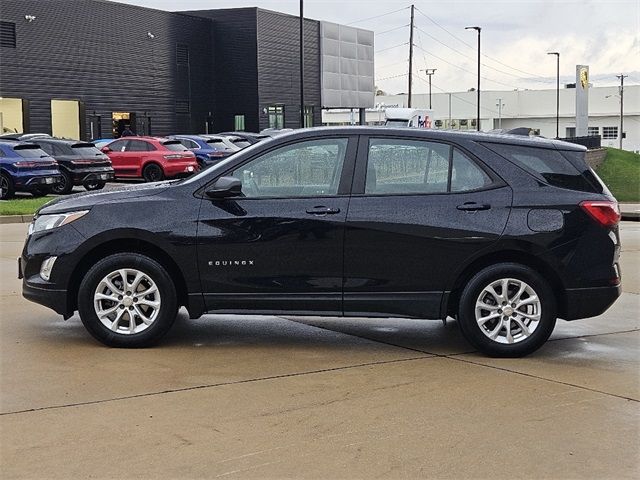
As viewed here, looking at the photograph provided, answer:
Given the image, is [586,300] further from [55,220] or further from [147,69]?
[147,69]

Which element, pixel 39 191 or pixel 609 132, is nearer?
pixel 39 191

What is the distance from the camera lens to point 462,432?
5582 mm

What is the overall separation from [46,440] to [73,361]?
1.90m

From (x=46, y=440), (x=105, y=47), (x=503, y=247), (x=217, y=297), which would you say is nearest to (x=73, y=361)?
(x=217, y=297)

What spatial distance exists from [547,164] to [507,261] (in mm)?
814

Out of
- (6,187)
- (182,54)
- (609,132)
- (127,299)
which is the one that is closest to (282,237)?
(127,299)

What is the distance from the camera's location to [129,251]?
778cm

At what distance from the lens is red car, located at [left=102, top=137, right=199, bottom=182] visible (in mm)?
33656

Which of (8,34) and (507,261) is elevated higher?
(8,34)

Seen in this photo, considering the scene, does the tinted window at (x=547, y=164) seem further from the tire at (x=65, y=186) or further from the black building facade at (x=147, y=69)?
the black building facade at (x=147, y=69)

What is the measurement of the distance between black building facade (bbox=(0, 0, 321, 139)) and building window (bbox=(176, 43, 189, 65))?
0.20 feet

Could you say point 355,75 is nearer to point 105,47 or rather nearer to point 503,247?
point 105,47

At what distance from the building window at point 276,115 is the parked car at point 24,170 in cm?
3742

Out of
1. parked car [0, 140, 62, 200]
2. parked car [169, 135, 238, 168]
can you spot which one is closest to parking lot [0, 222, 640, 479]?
parked car [0, 140, 62, 200]
